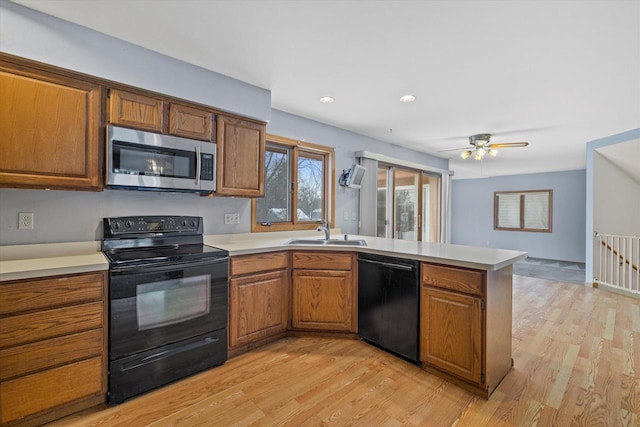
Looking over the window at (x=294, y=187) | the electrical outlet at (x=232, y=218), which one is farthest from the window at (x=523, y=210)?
the electrical outlet at (x=232, y=218)

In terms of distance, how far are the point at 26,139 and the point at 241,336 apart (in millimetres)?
1962

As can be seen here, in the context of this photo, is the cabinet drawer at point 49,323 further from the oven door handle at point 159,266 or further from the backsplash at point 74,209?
the backsplash at point 74,209

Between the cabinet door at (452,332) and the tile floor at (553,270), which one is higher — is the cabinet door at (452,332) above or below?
above

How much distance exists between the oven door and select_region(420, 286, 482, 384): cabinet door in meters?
1.56

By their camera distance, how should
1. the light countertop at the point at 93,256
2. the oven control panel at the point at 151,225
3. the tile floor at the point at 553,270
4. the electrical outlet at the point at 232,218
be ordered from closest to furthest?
1. the light countertop at the point at 93,256
2. the oven control panel at the point at 151,225
3. the electrical outlet at the point at 232,218
4. the tile floor at the point at 553,270

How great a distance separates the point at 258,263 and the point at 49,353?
4.55 ft

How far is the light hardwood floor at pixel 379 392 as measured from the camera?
175 cm

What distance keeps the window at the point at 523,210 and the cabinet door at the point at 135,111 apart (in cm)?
854

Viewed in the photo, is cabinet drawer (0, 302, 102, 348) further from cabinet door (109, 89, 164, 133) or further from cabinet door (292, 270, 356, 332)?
cabinet door (292, 270, 356, 332)

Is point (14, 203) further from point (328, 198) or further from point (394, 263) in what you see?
point (328, 198)

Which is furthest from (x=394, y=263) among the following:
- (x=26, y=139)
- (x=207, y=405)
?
(x=26, y=139)

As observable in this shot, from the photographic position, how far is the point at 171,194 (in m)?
2.62

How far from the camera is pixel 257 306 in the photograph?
2.59 meters

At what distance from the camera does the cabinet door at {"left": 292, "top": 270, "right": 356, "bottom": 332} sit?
9.10 feet
